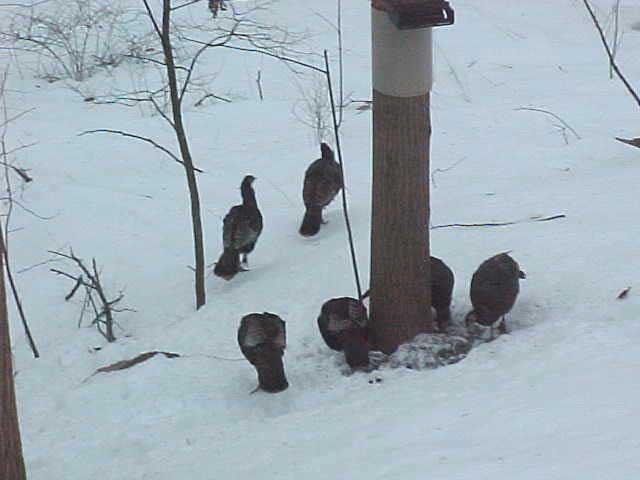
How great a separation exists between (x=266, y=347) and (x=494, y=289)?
1.22 meters

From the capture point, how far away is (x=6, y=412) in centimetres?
382

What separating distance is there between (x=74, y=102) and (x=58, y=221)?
3.77 meters

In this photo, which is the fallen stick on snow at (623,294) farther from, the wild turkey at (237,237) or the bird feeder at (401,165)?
the wild turkey at (237,237)

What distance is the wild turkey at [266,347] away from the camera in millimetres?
4809

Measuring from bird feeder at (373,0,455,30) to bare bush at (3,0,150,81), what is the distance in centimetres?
860

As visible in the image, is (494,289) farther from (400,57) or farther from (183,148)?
(183,148)

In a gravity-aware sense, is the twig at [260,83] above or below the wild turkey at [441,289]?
below

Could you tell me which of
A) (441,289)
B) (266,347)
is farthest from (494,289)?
(266,347)

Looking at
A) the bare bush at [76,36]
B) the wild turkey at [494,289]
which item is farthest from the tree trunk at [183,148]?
the bare bush at [76,36]

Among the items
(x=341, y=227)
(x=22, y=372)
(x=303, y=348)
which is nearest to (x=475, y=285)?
(x=303, y=348)

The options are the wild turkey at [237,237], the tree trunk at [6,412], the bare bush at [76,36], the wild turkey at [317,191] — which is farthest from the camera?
the bare bush at [76,36]

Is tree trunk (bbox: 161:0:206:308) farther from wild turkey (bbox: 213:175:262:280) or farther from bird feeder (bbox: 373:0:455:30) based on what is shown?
bird feeder (bbox: 373:0:455:30)

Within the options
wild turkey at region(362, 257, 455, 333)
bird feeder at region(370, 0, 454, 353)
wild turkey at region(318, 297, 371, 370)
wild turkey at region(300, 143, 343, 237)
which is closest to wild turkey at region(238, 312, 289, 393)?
wild turkey at region(318, 297, 371, 370)

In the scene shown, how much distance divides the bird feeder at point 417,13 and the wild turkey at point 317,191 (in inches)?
111
